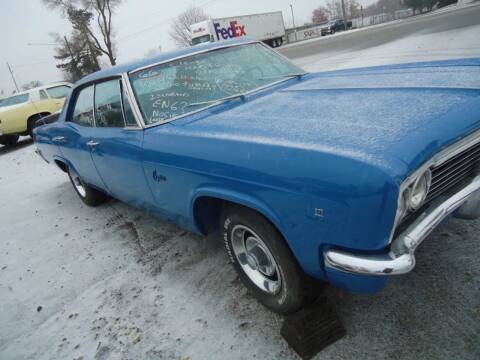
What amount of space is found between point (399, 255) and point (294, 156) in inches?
23.8

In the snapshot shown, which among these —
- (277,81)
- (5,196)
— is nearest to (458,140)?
(277,81)

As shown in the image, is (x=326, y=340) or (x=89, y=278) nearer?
(x=326, y=340)

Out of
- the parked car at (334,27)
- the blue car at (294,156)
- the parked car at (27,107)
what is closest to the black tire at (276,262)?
the blue car at (294,156)

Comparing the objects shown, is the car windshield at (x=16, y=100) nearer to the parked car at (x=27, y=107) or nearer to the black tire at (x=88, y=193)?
the parked car at (x=27, y=107)

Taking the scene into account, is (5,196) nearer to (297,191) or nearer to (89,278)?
(89,278)

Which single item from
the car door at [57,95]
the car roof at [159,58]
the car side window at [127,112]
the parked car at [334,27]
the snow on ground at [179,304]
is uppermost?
the parked car at [334,27]

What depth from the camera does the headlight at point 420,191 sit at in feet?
4.93

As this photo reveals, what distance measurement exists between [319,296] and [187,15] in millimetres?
71744

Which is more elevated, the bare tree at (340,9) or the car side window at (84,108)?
the bare tree at (340,9)

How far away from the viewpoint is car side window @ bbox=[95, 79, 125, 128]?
2832 millimetres

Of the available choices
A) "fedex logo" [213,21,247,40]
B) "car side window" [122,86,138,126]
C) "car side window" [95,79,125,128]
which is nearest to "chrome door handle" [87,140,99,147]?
"car side window" [95,79,125,128]

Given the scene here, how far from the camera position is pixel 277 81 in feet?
9.73

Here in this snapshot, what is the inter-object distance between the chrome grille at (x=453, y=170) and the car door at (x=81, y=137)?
275 cm

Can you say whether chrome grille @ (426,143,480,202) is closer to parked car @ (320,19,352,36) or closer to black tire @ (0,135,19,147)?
black tire @ (0,135,19,147)
